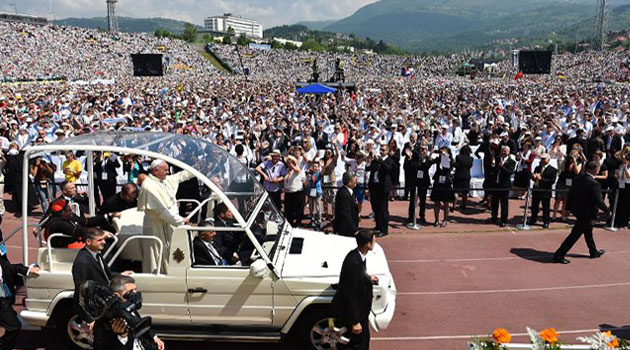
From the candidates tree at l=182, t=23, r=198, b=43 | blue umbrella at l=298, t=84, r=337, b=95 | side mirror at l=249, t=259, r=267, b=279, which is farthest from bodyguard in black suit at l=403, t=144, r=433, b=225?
tree at l=182, t=23, r=198, b=43

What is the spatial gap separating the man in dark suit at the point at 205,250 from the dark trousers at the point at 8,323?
2048 millimetres

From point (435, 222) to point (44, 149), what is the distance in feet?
26.9

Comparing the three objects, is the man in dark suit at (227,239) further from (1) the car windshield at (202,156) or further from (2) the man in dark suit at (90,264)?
(2) the man in dark suit at (90,264)

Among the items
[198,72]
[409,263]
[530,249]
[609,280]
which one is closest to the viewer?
[609,280]

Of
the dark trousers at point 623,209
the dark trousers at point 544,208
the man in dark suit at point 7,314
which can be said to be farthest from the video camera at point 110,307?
the dark trousers at point 623,209

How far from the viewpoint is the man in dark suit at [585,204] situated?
8633 millimetres

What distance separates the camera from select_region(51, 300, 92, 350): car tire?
19.0 ft

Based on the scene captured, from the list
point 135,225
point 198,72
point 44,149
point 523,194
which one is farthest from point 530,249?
point 198,72

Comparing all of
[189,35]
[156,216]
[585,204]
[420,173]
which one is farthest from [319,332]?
[189,35]

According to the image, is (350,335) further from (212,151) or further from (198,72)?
(198,72)

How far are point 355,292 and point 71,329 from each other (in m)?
3.43

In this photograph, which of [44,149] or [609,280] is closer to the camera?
[44,149]

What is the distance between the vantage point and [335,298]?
204 inches

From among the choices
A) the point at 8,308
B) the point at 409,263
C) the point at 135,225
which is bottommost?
the point at 409,263
